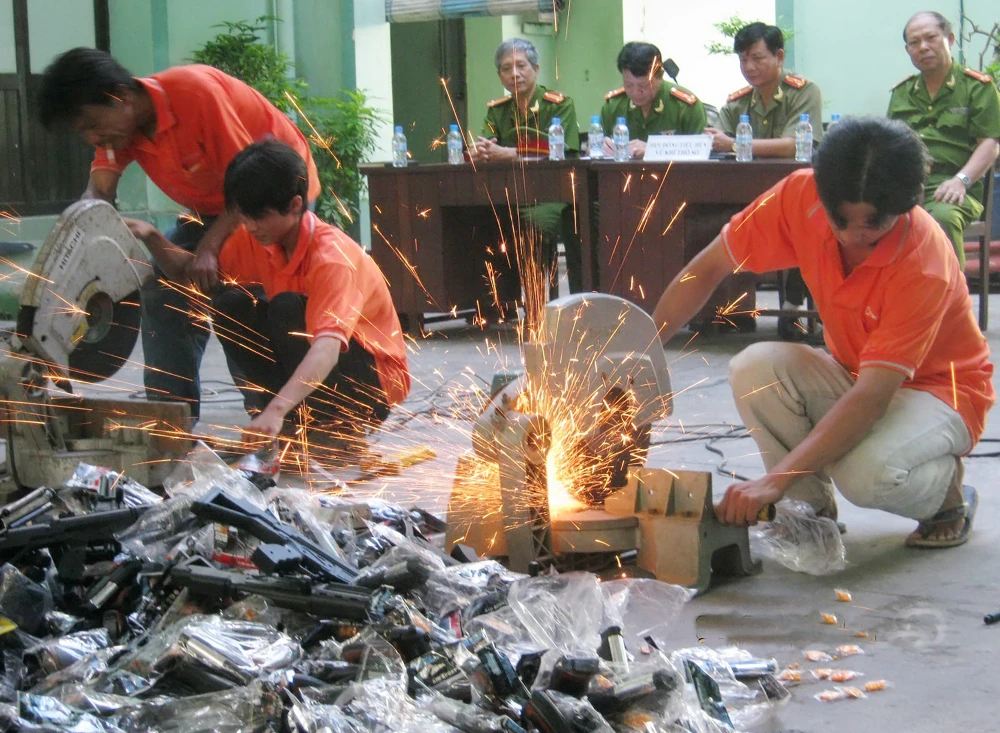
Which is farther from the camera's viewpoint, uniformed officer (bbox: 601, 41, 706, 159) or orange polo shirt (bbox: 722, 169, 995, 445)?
uniformed officer (bbox: 601, 41, 706, 159)

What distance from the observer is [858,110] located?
12867 mm

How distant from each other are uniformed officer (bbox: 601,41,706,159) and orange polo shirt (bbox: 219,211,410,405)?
3461 mm

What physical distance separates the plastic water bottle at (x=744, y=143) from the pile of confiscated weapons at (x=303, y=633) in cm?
434

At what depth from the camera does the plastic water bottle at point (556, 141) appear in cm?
759

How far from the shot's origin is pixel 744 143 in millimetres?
7016

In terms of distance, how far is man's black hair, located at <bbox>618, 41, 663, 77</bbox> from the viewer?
24.9 feet

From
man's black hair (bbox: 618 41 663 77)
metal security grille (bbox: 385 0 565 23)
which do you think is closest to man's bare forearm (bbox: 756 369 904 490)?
man's black hair (bbox: 618 41 663 77)

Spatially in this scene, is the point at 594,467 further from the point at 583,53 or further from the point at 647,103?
the point at 583,53

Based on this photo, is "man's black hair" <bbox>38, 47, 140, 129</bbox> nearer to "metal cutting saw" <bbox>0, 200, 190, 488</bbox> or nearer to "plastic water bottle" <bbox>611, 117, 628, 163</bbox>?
"metal cutting saw" <bbox>0, 200, 190, 488</bbox>

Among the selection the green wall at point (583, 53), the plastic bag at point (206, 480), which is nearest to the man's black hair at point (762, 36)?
the plastic bag at point (206, 480)

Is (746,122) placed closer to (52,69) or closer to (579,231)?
(579,231)

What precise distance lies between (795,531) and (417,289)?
4729 mm

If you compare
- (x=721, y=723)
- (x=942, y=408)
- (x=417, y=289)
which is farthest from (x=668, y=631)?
(x=417, y=289)

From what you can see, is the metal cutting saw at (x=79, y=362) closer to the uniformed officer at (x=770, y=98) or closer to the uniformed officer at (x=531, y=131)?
the uniformed officer at (x=531, y=131)
